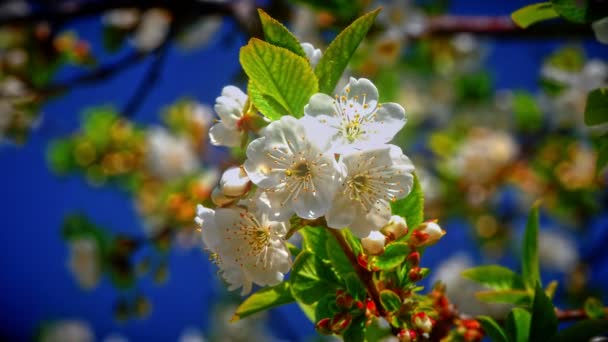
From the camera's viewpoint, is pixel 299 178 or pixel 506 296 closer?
pixel 299 178

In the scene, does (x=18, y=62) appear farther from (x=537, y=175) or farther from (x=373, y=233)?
(x=537, y=175)

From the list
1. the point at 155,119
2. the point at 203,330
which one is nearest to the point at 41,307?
the point at 203,330

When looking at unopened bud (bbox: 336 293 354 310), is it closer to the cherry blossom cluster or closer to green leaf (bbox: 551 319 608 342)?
the cherry blossom cluster

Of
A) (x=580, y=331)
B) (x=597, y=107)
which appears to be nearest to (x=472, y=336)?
(x=580, y=331)

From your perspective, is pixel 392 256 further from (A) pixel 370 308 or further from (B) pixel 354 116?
(B) pixel 354 116

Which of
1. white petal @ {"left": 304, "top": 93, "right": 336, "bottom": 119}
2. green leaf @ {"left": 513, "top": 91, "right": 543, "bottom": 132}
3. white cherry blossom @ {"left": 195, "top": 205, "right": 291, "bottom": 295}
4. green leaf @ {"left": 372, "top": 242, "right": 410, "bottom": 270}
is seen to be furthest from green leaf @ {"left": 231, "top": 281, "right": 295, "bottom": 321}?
green leaf @ {"left": 513, "top": 91, "right": 543, "bottom": 132}

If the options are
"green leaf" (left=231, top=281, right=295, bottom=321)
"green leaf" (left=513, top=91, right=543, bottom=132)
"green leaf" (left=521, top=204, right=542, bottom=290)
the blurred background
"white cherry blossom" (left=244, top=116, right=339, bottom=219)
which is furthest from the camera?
"green leaf" (left=513, top=91, right=543, bottom=132)

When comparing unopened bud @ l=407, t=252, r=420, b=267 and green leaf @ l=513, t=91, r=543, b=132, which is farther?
green leaf @ l=513, t=91, r=543, b=132
